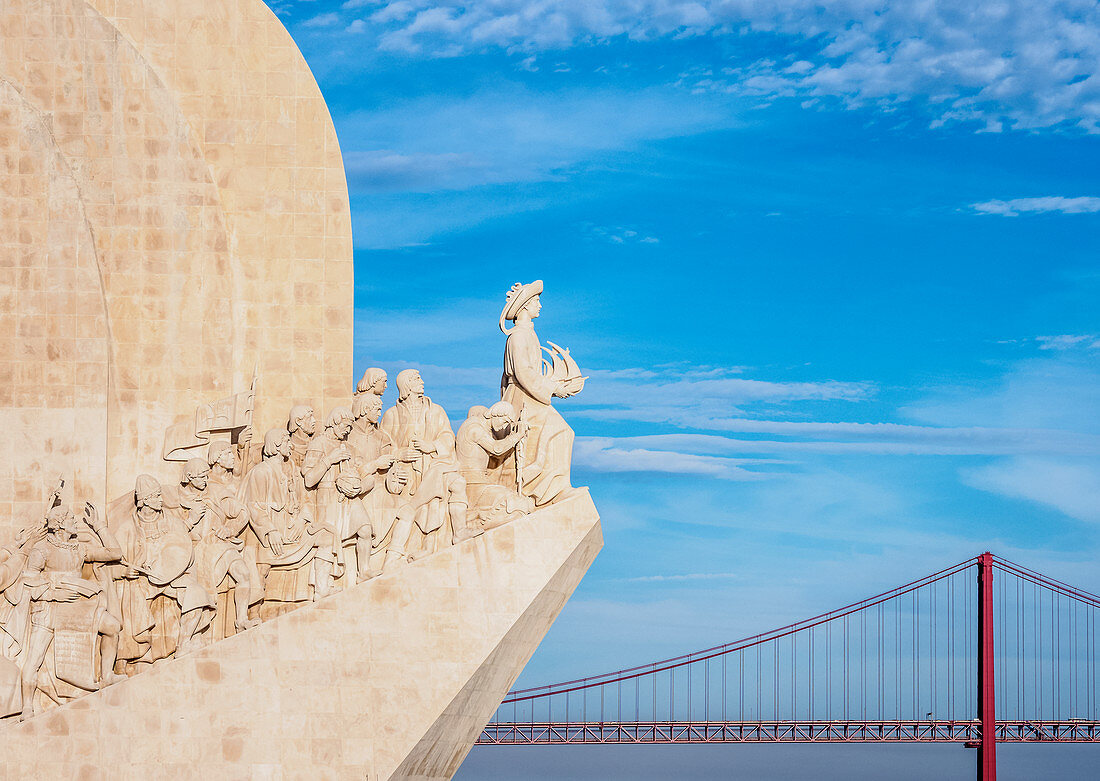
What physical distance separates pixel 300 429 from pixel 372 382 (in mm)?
751

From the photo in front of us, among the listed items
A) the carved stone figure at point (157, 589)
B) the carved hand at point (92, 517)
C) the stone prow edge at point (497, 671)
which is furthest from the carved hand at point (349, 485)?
the carved hand at point (92, 517)

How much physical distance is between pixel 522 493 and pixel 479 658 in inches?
61.8

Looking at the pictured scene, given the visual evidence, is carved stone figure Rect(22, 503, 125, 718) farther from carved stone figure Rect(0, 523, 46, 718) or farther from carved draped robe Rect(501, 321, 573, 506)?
carved draped robe Rect(501, 321, 573, 506)

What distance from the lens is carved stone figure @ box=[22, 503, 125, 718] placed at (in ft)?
39.6

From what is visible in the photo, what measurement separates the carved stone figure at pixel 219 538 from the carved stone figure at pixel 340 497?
0.62m

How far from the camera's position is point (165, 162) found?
1416cm

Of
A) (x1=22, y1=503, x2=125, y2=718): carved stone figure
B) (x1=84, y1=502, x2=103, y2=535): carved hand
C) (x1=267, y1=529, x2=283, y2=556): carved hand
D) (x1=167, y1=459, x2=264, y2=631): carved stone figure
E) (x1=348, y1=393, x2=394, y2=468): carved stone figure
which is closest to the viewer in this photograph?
(x1=22, y1=503, x2=125, y2=718): carved stone figure

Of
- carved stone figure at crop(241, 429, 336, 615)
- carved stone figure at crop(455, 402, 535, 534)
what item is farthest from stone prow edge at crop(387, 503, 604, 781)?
carved stone figure at crop(241, 429, 336, 615)

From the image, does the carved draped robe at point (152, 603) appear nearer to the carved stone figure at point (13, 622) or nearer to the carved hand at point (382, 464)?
the carved stone figure at point (13, 622)

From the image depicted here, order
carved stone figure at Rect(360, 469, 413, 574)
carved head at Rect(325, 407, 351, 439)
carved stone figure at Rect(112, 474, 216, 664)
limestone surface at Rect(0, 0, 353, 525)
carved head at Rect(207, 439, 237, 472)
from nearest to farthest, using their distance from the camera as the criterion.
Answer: carved stone figure at Rect(112, 474, 216, 664) < carved stone figure at Rect(360, 469, 413, 574) < carved head at Rect(207, 439, 237, 472) < carved head at Rect(325, 407, 351, 439) < limestone surface at Rect(0, 0, 353, 525)

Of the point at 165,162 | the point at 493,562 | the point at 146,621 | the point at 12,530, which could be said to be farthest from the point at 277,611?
the point at 165,162

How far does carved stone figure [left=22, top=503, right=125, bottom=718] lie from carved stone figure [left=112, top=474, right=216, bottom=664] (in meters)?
0.16

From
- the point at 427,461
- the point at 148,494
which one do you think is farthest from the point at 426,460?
the point at 148,494

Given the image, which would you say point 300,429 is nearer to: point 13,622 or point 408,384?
point 408,384
